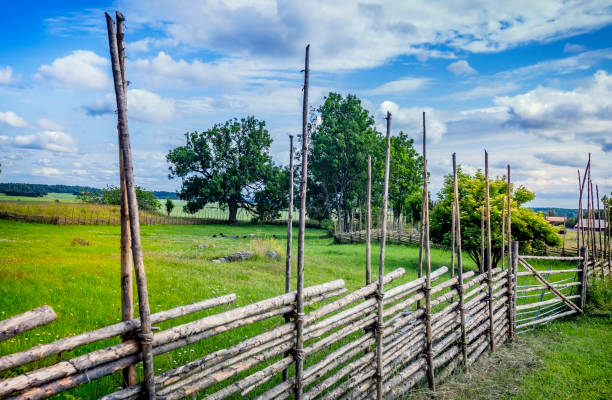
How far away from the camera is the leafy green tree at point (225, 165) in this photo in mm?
32094

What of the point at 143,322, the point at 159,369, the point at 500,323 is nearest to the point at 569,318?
the point at 500,323

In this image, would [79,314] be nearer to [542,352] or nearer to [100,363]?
[100,363]

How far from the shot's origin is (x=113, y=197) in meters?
34.7

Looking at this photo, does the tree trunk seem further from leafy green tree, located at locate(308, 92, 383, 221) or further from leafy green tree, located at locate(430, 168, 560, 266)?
leafy green tree, located at locate(430, 168, 560, 266)

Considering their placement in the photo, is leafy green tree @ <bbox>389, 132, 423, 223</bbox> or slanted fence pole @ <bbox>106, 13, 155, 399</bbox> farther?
leafy green tree @ <bbox>389, 132, 423, 223</bbox>

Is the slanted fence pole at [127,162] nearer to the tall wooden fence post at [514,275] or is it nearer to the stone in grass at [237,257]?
the tall wooden fence post at [514,275]

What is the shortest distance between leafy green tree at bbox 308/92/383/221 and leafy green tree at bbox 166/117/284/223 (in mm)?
5739

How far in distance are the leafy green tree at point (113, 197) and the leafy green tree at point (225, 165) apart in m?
3.75

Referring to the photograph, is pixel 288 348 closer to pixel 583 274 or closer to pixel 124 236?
pixel 124 236

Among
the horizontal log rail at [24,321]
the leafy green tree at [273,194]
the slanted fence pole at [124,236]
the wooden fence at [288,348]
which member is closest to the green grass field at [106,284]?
the wooden fence at [288,348]

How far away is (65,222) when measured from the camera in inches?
853

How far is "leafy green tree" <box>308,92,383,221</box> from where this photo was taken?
89.4 feet

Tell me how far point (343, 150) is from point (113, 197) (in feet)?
69.7

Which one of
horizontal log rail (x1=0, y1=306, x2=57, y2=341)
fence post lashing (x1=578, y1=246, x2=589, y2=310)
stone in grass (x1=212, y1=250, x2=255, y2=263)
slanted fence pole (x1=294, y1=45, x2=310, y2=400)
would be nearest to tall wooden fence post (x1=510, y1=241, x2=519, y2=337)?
fence post lashing (x1=578, y1=246, x2=589, y2=310)
